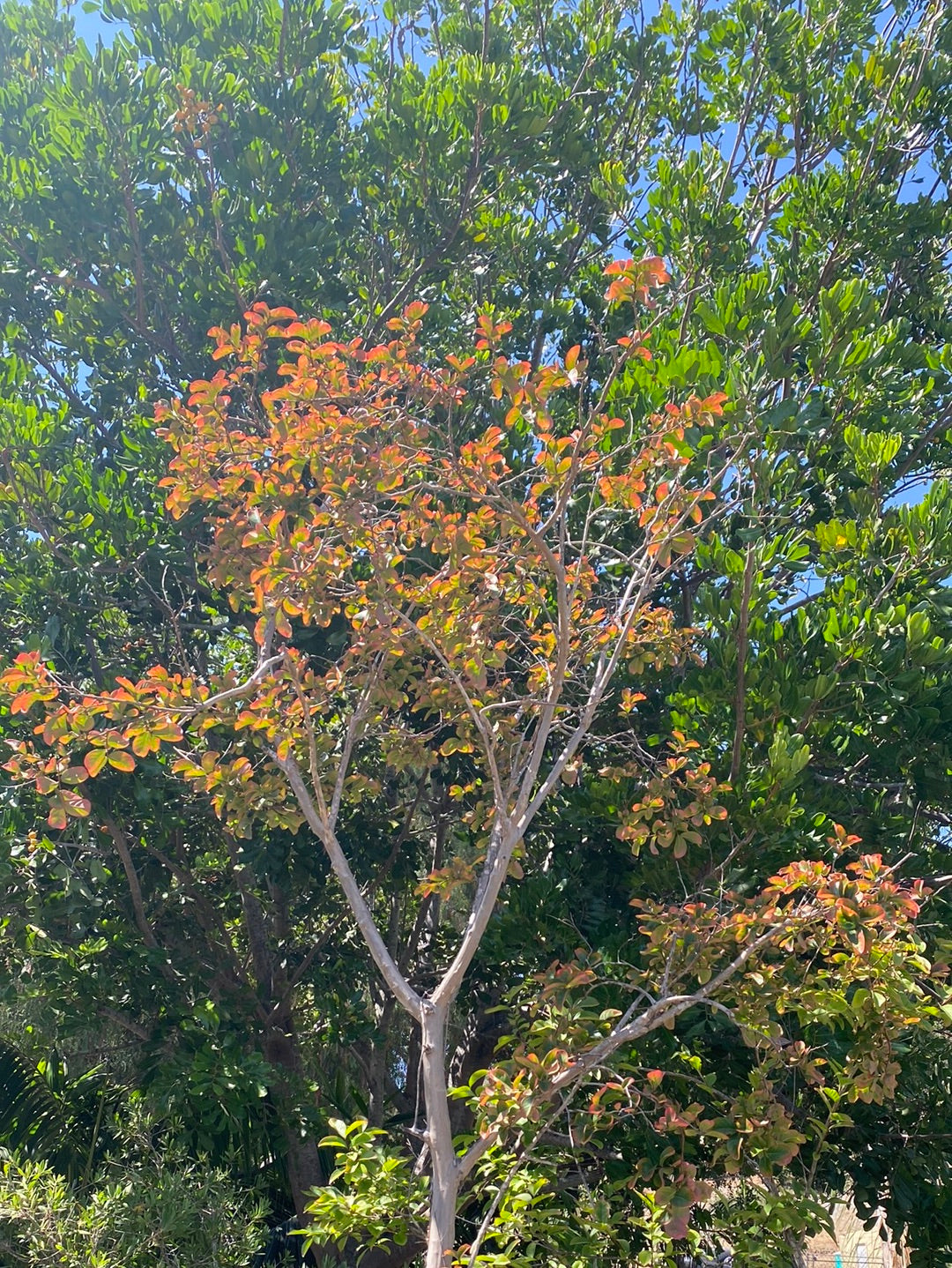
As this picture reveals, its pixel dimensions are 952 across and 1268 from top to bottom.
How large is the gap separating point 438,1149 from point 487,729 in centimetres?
157

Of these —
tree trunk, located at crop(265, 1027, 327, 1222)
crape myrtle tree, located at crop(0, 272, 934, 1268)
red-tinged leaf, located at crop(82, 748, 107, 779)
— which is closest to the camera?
red-tinged leaf, located at crop(82, 748, 107, 779)

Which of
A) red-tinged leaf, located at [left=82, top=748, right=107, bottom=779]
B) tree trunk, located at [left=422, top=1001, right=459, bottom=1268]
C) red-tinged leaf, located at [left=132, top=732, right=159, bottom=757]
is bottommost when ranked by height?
tree trunk, located at [left=422, top=1001, right=459, bottom=1268]

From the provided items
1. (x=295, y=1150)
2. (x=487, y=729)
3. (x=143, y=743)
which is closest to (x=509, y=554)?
(x=487, y=729)

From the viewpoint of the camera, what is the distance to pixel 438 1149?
3969mm

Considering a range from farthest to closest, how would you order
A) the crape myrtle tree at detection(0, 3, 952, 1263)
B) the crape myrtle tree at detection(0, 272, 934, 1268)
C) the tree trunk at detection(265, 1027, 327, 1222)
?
the tree trunk at detection(265, 1027, 327, 1222), the crape myrtle tree at detection(0, 3, 952, 1263), the crape myrtle tree at detection(0, 272, 934, 1268)

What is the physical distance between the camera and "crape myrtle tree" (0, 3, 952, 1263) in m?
5.02

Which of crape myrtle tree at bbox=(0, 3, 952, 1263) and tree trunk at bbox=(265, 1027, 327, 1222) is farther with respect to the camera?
tree trunk at bbox=(265, 1027, 327, 1222)

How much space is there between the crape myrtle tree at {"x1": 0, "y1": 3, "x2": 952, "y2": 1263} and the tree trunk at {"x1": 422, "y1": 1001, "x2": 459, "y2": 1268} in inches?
8.9

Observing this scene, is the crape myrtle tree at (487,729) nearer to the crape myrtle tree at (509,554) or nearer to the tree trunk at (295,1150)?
the crape myrtle tree at (509,554)

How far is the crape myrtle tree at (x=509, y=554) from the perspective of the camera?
502 centimetres

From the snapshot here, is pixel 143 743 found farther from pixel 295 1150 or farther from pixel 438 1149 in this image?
pixel 295 1150

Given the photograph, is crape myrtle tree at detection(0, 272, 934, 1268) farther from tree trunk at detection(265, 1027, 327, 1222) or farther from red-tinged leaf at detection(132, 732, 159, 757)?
tree trunk at detection(265, 1027, 327, 1222)

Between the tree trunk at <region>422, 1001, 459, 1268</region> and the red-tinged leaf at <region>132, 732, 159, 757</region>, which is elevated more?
the red-tinged leaf at <region>132, 732, 159, 757</region>

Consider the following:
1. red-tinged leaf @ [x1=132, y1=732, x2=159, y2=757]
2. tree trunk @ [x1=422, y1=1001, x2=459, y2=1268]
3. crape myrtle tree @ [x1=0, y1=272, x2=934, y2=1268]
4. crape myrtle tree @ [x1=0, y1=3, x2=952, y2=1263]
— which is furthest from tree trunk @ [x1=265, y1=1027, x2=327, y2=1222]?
red-tinged leaf @ [x1=132, y1=732, x2=159, y2=757]
